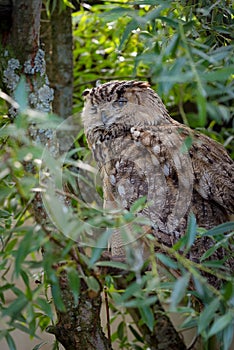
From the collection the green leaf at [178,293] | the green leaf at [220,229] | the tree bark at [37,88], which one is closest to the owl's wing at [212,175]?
the tree bark at [37,88]

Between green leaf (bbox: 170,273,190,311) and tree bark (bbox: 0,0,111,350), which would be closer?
green leaf (bbox: 170,273,190,311)

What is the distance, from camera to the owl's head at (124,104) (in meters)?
2.31

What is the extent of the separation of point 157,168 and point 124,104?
30 cm

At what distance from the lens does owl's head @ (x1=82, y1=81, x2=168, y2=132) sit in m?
2.31

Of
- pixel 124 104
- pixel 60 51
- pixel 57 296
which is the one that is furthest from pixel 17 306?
pixel 60 51

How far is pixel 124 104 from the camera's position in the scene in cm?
235

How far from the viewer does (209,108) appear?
1.15 metres

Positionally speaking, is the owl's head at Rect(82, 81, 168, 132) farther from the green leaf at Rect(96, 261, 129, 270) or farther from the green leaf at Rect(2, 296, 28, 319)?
the green leaf at Rect(2, 296, 28, 319)

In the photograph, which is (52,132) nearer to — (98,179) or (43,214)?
(43,214)

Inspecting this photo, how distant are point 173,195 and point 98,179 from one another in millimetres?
313

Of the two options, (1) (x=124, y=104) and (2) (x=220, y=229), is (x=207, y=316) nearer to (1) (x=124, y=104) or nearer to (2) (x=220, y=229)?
(2) (x=220, y=229)

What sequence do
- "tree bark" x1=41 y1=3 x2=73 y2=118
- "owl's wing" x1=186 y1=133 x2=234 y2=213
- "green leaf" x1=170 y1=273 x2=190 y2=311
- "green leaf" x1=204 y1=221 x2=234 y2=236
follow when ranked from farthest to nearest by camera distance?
"tree bark" x1=41 y1=3 x2=73 y2=118
"owl's wing" x1=186 y1=133 x2=234 y2=213
"green leaf" x1=204 y1=221 x2=234 y2=236
"green leaf" x1=170 y1=273 x2=190 y2=311

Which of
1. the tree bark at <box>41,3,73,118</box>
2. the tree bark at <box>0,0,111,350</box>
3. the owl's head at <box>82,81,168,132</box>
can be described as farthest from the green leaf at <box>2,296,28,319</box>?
the tree bark at <box>41,3,73,118</box>

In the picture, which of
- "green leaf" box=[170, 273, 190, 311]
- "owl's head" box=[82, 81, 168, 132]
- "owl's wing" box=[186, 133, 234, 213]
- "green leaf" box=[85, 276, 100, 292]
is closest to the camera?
"green leaf" box=[170, 273, 190, 311]
